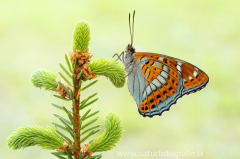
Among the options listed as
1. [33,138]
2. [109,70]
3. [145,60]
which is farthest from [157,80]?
[33,138]

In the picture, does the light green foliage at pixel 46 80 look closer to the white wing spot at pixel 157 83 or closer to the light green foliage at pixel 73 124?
the light green foliage at pixel 73 124

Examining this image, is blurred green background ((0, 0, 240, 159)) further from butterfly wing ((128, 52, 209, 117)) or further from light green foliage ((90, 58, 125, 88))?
light green foliage ((90, 58, 125, 88))

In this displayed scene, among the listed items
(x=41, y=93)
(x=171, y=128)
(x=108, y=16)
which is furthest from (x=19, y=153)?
(x=108, y=16)

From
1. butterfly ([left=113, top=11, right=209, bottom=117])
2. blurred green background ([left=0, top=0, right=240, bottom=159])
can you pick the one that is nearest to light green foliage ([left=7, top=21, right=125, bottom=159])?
butterfly ([left=113, top=11, right=209, bottom=117])

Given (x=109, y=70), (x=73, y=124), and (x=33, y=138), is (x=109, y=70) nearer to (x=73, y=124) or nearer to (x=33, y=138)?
(x=73, y=124)

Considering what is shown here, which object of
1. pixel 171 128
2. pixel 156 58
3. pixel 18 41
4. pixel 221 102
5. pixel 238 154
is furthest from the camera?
pixel 18 41

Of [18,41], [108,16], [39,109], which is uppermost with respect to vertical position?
[108,16]

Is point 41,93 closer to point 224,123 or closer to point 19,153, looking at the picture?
point 19,153
